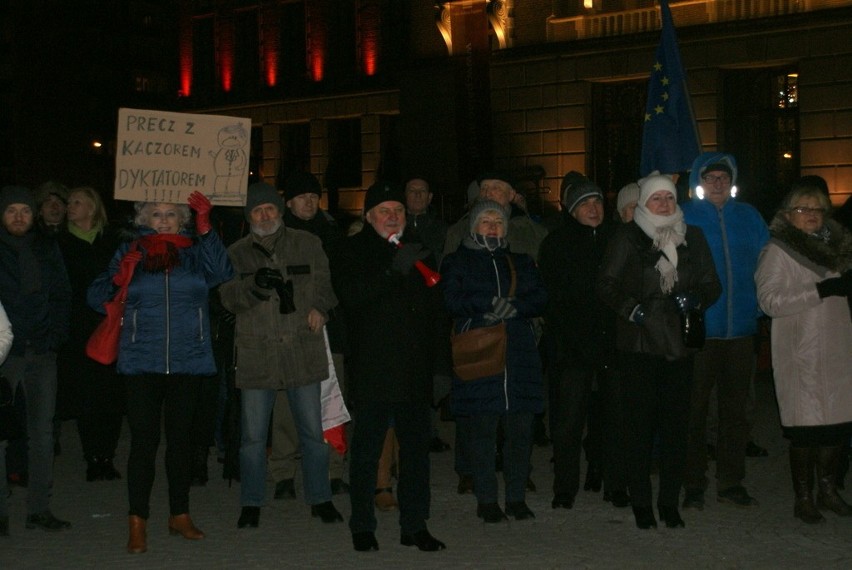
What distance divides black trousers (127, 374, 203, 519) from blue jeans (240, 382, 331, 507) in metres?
0.50

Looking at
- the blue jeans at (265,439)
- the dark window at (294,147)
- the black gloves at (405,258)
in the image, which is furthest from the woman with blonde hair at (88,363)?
the dark window at (294,147)

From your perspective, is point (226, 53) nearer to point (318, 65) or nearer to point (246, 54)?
point (246, 54)

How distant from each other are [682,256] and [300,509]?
10.2 ft

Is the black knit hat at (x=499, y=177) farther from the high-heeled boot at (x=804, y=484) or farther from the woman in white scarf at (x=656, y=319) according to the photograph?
the high-heeled boot at (x=804, y=484)

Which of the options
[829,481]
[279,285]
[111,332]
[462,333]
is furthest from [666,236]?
[111,332]

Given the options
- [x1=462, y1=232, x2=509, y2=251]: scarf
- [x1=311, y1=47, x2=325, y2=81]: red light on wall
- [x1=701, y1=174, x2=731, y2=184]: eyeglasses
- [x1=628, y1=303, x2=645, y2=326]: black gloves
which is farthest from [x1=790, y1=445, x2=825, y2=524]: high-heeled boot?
[x1=311, y1=47, x2=325, y2=81]: red light on wall

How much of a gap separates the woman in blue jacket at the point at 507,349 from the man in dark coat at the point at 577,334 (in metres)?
0.44

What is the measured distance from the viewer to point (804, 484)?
8133 mm

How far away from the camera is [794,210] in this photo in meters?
8.39

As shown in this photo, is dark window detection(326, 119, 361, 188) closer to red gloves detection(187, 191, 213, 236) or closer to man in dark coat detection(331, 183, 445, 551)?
red gloves detection(187, 191, 213, 236)

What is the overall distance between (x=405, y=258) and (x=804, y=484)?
2966mm

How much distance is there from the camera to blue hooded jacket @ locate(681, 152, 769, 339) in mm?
8594

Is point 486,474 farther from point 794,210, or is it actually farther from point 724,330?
point 794,210

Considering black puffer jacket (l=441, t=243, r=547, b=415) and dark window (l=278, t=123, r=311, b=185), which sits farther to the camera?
dark window (l=278, t=123, r=311, b=185)
